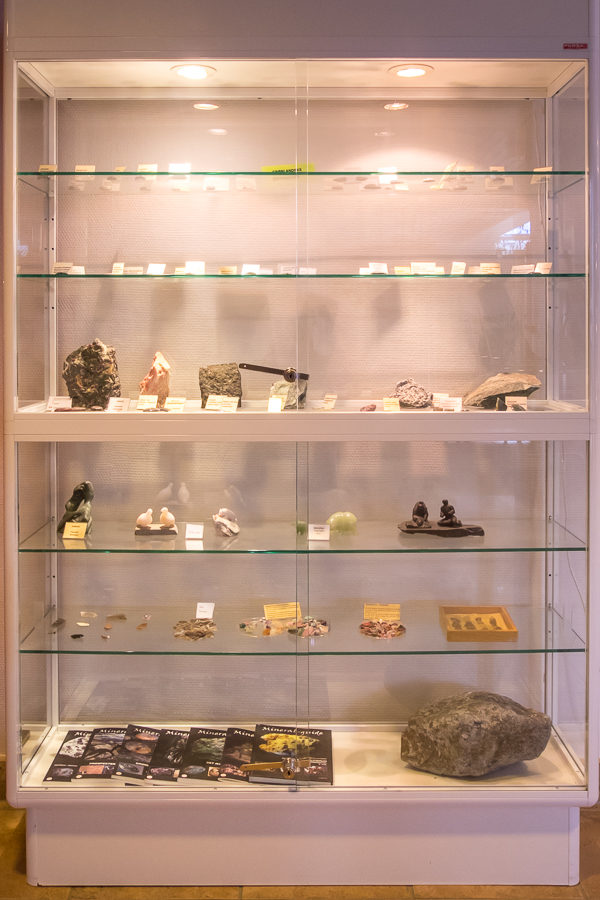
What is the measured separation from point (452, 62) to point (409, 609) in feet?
6.15

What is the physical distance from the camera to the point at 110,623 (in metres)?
3.05

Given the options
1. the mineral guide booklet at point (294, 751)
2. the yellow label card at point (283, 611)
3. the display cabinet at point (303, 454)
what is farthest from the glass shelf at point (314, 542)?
the mineral guide booklet at point (294, 751)

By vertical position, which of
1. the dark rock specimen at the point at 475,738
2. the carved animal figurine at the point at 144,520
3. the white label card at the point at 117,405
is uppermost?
the white label card at the point at 117,405

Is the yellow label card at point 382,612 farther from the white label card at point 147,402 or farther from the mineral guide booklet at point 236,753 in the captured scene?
the white label card at point 147,402

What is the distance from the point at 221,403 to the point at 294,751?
1242mm

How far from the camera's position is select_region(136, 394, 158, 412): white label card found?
2869 millimetres

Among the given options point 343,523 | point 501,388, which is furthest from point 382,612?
point 501,388

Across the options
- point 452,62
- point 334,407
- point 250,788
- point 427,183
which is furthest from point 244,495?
point 452,62

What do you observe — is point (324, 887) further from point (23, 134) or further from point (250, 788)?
point (23, 134)

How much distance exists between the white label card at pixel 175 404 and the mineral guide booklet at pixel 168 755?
1.21m

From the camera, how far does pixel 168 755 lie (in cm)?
293

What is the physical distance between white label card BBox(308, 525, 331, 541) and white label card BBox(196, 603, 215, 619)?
0.48 m

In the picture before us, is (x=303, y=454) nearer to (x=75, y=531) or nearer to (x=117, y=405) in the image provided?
(x=117, y=405)

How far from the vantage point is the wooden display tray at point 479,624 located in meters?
2.94
